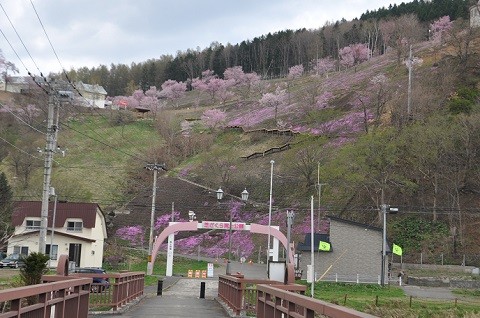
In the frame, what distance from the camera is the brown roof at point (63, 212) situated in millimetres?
55906

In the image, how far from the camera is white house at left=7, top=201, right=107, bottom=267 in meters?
53.6

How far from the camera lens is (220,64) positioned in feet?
561

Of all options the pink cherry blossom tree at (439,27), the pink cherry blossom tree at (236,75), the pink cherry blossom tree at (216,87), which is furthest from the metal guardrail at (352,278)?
the pink cherry blossom tree at (236,75)

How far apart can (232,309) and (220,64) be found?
505 ft

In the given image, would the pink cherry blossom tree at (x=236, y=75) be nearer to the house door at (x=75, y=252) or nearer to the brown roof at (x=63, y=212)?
the brown roof at (x=63, y=212)

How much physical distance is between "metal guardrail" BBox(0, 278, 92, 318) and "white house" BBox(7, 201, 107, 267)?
4271cm

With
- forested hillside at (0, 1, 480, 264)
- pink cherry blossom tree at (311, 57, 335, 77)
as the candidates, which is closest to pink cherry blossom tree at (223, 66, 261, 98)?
forested hillside at (0, 1, 480, 264)

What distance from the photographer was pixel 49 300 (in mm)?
8797

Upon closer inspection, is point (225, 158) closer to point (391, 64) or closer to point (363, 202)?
point (363, 202)

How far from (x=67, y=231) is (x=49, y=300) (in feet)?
162

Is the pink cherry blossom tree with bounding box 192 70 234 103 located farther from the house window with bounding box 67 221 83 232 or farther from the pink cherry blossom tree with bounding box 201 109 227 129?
the house window with bounding box 67 221 83 232

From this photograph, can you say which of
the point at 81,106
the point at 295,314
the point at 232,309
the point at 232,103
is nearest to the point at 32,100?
the point at 81,106

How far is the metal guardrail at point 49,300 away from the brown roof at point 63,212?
4468cm

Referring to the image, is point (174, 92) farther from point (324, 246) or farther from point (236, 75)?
point (324, 246)
